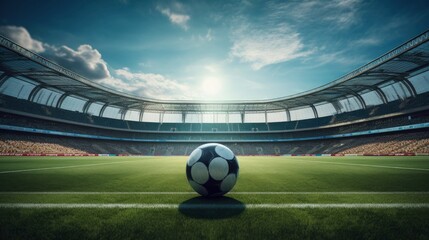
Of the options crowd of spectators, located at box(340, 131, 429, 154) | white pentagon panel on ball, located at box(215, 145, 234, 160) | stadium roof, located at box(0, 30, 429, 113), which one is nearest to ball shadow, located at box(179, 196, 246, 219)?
white pentagon panel on ball, located at box(215, 145, 234, 160)

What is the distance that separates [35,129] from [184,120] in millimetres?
34991

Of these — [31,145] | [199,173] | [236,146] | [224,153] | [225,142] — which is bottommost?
[199,173]

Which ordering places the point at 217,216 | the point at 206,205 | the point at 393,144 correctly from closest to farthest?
the point at 217,216 → the point at 206,205 → the point at 393,144

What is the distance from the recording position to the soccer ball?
139 inches

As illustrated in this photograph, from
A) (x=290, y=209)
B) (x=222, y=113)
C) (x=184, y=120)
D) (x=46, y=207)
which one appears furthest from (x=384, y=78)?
(x=184, y=120)

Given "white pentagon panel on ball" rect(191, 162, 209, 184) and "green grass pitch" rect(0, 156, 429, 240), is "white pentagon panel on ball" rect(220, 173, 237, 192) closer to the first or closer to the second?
"green grass pitch" rect(0, 156, 429, 240)

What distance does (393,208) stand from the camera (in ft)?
9.65

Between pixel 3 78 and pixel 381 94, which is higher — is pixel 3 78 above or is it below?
below

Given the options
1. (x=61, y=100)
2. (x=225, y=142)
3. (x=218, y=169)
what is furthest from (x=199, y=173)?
(x=225, y=142)

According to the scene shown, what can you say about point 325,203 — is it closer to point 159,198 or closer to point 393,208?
point 393,208

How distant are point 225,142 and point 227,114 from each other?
27.5 ft

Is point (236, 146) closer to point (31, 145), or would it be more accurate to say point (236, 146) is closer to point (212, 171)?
point (31, 145)

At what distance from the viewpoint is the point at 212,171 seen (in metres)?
3.51

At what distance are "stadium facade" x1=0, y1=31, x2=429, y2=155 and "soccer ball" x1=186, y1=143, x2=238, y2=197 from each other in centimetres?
2963
